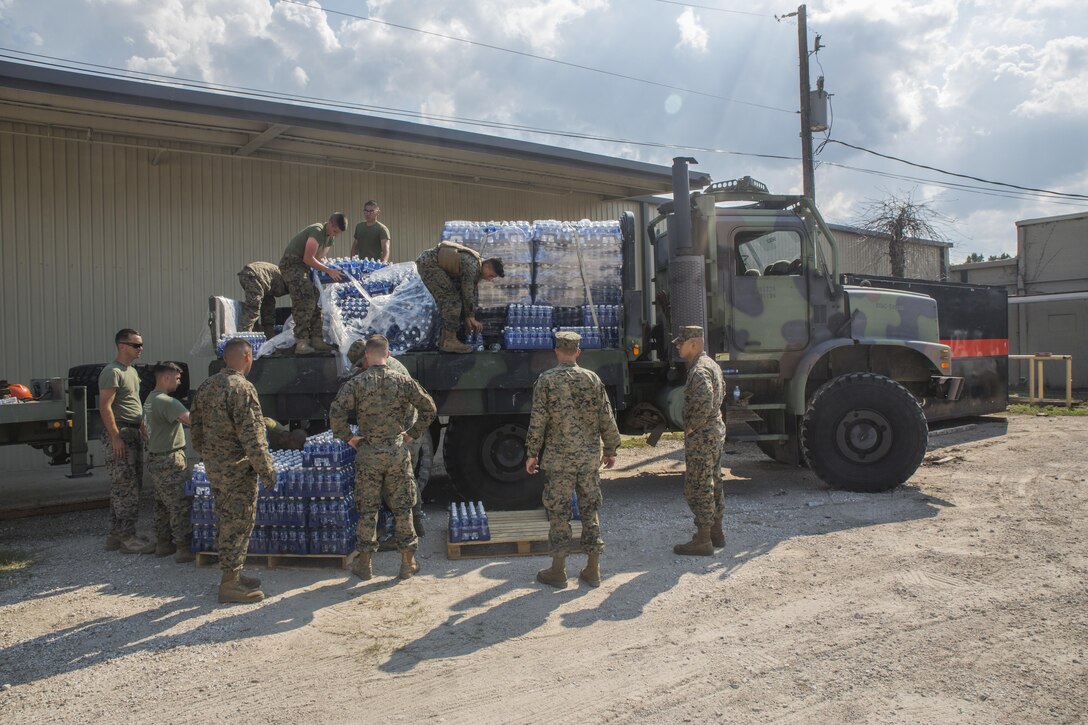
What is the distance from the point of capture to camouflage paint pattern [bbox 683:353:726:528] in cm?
572

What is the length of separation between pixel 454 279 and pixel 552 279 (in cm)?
95

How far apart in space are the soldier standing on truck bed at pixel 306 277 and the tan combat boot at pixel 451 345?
3.39 ft

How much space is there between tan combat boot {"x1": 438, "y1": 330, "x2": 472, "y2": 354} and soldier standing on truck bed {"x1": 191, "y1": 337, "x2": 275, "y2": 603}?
224 centimetres

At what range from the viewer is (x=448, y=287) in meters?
7.00

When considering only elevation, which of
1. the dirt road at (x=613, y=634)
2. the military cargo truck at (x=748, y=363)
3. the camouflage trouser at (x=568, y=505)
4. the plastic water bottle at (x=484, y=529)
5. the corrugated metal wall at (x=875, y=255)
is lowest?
the dirt road at (x=613, y=634)

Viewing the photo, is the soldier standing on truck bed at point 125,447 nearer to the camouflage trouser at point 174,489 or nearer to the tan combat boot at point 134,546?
the tan combat boot at point 134,546

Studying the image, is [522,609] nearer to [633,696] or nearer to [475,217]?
[633,696]

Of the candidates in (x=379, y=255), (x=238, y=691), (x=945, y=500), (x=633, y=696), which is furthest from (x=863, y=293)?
(x=238, y=691)

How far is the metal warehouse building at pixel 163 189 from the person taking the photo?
9.90m

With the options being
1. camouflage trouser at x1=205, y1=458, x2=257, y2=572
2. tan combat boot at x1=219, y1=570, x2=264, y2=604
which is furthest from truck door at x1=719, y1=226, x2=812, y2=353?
tan combat boot at x1=219, y1=570, x2=264, y2=604

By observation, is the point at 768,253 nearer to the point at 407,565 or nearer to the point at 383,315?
the point at 383,315

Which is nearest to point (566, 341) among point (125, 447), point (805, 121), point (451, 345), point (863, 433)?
point (451, 345)

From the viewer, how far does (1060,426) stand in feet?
41.6

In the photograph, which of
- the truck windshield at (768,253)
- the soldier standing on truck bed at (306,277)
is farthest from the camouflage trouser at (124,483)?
the truck windshield at (768,253)
